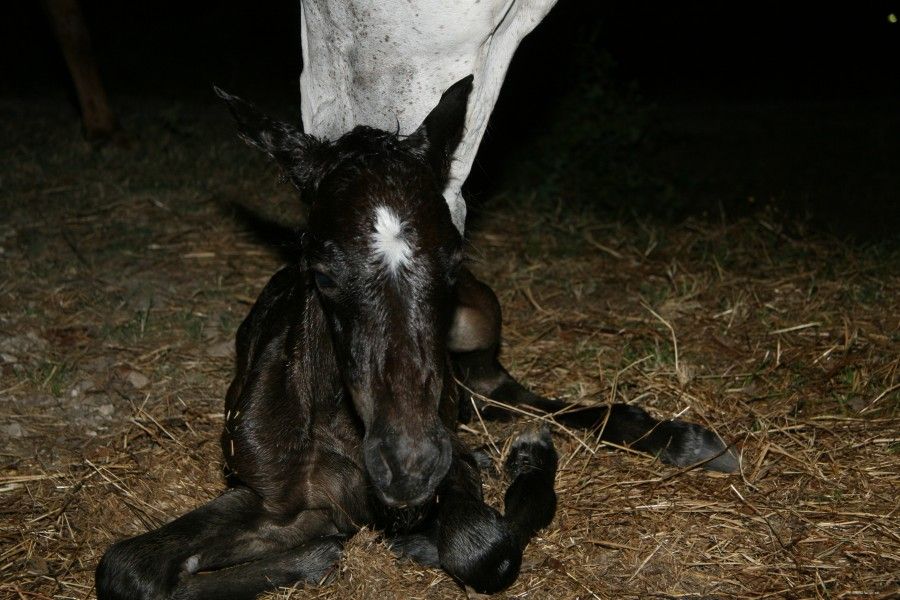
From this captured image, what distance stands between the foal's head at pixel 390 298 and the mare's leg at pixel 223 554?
640 mm

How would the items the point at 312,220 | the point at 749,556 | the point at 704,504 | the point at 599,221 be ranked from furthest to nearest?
the point at 599,221 < the point at 704,504 < the point at 749,556 < the point at 312,220

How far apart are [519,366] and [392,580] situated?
175 centimetres

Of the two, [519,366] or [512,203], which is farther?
[512,203]

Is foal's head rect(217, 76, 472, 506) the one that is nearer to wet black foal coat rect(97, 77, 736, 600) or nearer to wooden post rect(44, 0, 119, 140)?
wet black foal coat rect(97, 77, 736, 600)

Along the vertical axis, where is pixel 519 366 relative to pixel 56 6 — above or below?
below

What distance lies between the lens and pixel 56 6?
707cm

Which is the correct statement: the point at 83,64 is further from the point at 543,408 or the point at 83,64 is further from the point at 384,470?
the point at 384,470

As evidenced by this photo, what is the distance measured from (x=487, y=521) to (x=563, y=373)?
1513mm

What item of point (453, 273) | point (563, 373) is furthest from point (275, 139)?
point (563, 373)

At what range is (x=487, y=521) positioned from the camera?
2895 millimetres

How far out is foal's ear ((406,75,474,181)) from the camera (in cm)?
298

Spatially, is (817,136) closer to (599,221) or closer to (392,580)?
(599,221)

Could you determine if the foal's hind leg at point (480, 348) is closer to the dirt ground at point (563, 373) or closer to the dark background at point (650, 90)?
the dirt ground at point (563, 373)

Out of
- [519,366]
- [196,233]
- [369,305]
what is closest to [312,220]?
[369,305]
